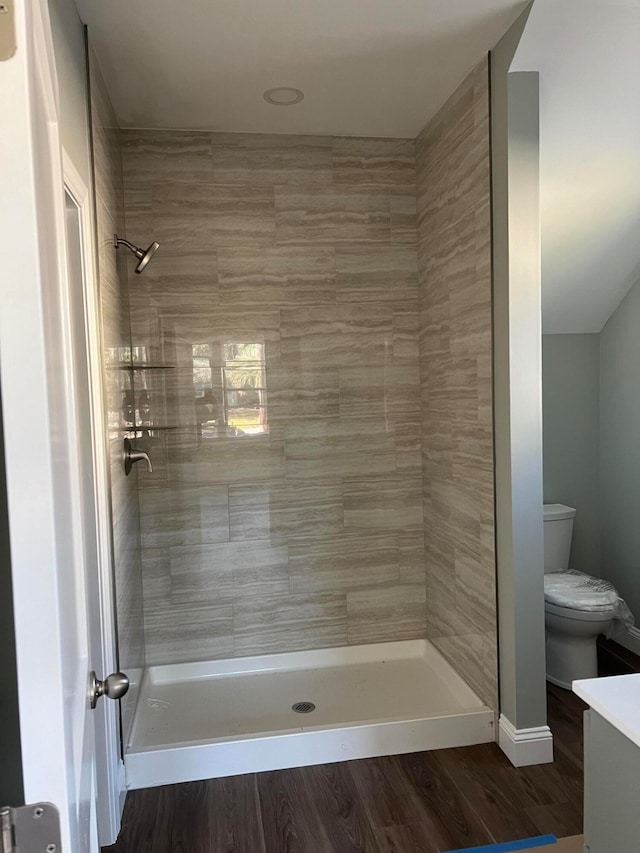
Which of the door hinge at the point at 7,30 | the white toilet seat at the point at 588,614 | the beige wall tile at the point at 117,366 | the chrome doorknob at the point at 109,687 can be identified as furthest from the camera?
the white toilet seat at the point at 588,614

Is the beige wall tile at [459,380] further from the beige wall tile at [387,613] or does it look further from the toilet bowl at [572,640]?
the toilet bowl at [572,640]

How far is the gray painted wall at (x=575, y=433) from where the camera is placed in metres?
3.51

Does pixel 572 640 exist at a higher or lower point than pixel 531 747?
higher

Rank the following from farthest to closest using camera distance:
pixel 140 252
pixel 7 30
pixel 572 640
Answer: pixel 572 640 < pixel 140 252 < pixel 7 30

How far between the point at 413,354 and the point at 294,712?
1.79 m

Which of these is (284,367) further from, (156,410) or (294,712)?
(294,712)

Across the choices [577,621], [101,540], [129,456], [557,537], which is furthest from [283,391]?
[577,621]

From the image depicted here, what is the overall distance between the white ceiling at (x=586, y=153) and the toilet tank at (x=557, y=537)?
0.97 m

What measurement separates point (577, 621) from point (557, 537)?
22.4 inches

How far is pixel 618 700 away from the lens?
1290 millimetres

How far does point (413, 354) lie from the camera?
131 inches

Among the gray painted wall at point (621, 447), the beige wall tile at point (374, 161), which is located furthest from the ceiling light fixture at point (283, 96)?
the gray painted wall at point (621, 447)

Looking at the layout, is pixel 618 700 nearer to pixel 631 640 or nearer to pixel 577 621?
pixel 577 621

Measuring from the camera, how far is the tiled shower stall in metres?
3.05
